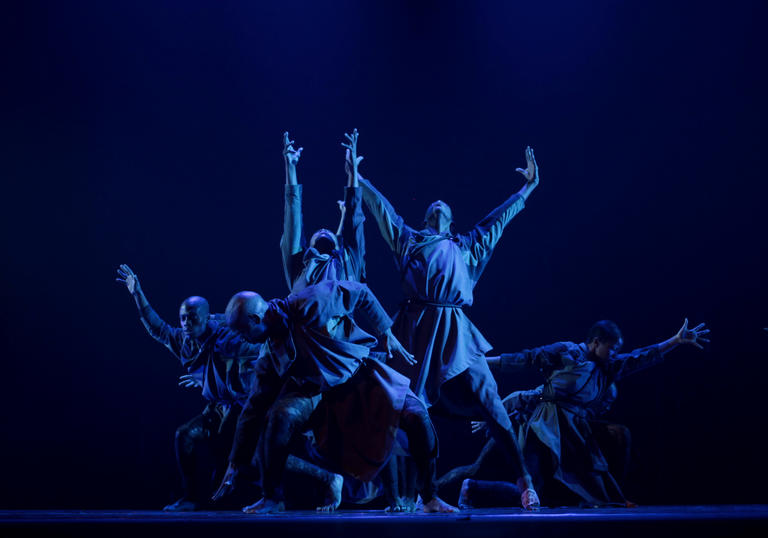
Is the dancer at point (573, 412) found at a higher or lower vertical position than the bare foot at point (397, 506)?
higher

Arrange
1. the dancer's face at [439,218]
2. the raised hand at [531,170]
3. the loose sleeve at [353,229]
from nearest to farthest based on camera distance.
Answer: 1. the loose sleeve at [353,229]
2. the dancer's face at [439,218]
3. the raised hand at [531,170]

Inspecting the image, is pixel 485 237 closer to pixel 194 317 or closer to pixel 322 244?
→ pixel 322 244

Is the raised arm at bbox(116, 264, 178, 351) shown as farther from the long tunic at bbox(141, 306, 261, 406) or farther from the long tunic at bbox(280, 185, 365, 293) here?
the long tunic at bbox(280, 185, 365, 293)

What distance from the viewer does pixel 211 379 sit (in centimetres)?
457

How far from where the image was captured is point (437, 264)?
453 centimetres

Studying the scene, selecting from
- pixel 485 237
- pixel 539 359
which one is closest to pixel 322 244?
pixel 485 237

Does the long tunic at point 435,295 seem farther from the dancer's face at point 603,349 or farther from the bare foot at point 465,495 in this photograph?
the dancer's face at point 603,349

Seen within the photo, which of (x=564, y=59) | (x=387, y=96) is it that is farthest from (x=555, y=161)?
(x=387, y=96)

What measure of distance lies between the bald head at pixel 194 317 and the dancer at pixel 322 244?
539 mm

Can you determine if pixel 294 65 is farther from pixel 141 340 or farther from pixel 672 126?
pixel 672 126

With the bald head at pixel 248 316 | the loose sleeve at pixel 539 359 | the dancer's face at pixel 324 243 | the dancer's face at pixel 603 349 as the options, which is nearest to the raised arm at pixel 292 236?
the dancer's face at pixel 324 243

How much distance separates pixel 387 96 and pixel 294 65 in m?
0.78

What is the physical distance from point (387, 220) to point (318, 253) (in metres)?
0.53

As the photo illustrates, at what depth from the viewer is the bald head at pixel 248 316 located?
11.8ft
